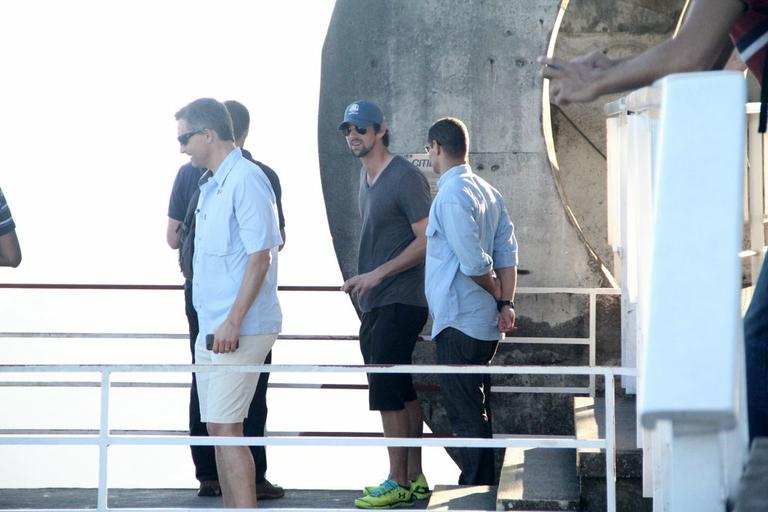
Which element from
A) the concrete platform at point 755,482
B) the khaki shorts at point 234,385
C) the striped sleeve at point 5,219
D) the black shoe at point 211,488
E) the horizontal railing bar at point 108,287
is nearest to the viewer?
the concrete platform at point 755,482

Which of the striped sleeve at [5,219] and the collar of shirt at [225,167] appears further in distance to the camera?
the collar of shirt at [225,167]

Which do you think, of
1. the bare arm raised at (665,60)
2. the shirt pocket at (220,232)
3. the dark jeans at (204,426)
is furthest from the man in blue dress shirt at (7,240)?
the bare arm raised at (665,60)

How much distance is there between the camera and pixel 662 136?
1.45m

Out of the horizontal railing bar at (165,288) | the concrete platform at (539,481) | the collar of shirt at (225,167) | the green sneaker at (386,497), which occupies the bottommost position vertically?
the green sneaker at (386,497)

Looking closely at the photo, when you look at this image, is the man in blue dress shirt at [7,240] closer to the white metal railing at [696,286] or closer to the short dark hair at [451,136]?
the short dark hair at [451,136]

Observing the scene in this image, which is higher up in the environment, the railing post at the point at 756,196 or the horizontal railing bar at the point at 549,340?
the railing post at the point at 756,196

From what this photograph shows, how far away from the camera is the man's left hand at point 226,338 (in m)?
4.59

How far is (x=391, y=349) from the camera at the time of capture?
18.4ft

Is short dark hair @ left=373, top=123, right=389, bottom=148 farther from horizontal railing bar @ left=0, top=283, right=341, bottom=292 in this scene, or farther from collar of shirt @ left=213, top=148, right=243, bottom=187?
horizontal railing bar @ left=0, top=283, right=341, bottom=292

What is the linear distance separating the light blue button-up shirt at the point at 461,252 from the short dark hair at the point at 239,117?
3.65 ft

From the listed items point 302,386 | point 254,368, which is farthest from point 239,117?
point 254,368

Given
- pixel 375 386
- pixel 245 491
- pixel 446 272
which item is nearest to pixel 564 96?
pixel 245 491

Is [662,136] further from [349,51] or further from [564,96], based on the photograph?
[349,51]

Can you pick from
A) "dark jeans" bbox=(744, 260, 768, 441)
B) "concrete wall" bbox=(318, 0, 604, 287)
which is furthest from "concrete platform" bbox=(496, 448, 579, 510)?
"dark jeans" bbox=(744, 260, 768, 441)
